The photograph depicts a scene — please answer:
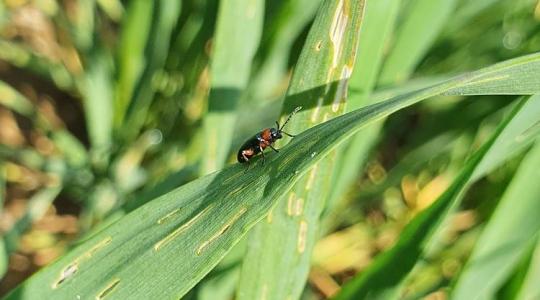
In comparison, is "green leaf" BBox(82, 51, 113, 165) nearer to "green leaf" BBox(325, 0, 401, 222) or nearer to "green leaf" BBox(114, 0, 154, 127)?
"green leaf" BBox(114, 0, 154, 127)

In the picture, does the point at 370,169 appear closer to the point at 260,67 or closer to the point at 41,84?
the point at 260,67

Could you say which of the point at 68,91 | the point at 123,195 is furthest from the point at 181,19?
the point at 68,91

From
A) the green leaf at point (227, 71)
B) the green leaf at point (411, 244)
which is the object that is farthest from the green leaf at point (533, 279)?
the green leaf at point (227, 71)

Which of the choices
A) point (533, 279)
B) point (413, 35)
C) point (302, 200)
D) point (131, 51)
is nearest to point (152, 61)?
point (131, 51)

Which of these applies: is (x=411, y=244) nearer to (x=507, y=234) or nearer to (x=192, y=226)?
(x=507, y=234)

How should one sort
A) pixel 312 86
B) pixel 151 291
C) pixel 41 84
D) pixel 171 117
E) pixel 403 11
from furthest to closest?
pixel 41 84
pixel 171 117
pixel 403 11
pixel 312 86
pixel 151 291
